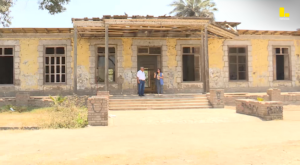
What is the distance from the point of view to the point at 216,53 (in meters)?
15.9

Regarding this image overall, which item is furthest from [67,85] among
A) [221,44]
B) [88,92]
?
[221,44]

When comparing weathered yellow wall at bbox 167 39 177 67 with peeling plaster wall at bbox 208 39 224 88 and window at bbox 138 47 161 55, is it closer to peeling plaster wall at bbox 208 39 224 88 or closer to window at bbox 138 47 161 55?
window at bbox 138 47 161 55

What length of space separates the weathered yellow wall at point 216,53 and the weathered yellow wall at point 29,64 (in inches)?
403

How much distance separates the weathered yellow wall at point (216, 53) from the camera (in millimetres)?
15875

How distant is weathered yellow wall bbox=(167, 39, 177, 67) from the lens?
15.4 m

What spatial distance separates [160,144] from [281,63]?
14.8m

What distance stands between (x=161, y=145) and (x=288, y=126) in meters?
4.05

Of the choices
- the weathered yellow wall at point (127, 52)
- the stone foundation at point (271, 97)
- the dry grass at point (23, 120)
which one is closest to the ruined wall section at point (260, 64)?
the stone foundation at point (271, 97)

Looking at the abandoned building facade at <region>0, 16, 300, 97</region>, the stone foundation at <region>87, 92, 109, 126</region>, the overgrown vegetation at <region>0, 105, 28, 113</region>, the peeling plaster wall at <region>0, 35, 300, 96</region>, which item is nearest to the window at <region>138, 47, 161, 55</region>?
the abandoned building facade at <region>0, 16, 300, 97</region>

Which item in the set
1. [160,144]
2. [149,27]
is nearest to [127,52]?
[149,27]

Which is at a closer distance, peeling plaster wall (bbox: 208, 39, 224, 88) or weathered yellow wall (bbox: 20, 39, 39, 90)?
weathered yellow wall (bbox: 20, 39, 39, 90)

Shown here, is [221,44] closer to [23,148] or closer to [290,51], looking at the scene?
[290,51]

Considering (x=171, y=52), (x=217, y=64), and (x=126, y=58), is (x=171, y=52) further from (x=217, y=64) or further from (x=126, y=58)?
(x=217, y=64)

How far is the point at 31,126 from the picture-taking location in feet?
23.7
